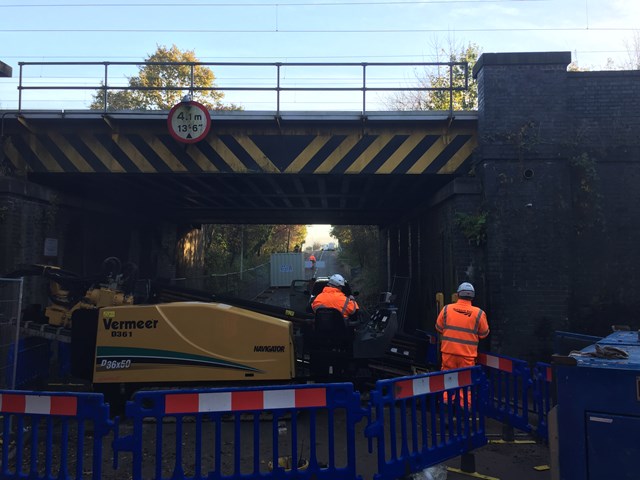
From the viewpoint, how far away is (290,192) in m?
13.0

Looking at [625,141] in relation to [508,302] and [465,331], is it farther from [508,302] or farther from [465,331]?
[465,331]

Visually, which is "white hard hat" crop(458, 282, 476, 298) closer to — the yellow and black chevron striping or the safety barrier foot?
the safety barrier foot

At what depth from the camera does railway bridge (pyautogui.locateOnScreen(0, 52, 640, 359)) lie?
8211 mm

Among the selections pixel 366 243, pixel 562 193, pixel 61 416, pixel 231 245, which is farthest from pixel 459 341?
pixel 231 245

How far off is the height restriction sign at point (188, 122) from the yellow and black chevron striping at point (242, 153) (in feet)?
0.94

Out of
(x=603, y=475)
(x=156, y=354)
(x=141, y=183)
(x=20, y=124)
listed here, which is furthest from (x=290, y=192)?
(x=603, y=475)

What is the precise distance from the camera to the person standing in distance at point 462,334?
593cm

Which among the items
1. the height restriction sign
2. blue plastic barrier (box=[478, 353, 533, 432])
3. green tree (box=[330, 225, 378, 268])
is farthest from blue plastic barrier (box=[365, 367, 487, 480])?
green tree (box=[330, 225, 378, 268])

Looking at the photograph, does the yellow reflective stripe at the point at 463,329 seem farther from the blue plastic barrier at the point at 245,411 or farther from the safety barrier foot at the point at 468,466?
the blue plastic barrier at the point at 245,411

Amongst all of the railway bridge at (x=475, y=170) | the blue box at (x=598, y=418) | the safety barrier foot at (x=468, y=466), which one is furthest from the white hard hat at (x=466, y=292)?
the blue box at (x=598, y=418)

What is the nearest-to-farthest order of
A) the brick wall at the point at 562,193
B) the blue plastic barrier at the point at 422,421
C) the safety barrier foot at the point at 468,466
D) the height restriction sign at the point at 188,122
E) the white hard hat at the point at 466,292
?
the blue plastic barrier at the point at 422,421, the safety barrier foot at the point at 468,466, the white hard hat at the point at 466,292, the brick wall at the point at 562,193, the height restriction sign at the point at 188,122

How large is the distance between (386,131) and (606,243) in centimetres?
437

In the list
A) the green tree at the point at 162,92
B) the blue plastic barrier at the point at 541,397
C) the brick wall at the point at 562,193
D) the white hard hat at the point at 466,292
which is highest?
the green tree at the point at 162,92

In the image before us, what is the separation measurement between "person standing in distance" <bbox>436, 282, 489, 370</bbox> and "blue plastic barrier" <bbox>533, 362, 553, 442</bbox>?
73 cm
